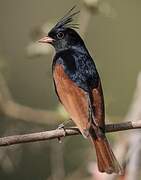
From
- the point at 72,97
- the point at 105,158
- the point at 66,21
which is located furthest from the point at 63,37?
the point at 105,158

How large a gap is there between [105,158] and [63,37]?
2.71 ft

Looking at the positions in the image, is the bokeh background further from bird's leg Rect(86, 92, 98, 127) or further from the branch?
the branch

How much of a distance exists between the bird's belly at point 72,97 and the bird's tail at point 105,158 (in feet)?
0.34

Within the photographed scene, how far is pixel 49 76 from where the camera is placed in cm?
605

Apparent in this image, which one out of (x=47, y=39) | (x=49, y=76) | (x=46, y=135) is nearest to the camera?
(x=46, y=135)

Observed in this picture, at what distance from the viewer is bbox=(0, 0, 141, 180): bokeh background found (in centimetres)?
613

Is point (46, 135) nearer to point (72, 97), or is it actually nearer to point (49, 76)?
point (72, 97)

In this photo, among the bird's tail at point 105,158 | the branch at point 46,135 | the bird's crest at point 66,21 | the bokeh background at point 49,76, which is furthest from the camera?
the bokeh background at point 49,76

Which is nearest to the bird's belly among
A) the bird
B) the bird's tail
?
the bird

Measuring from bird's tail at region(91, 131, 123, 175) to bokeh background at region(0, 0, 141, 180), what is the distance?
0.29m

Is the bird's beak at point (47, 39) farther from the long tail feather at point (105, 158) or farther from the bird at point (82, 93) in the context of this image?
the long tail feather at point (105, 158)

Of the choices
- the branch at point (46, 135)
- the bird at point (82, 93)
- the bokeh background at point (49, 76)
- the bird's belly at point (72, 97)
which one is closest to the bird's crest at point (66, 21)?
the bird at point (82, 93)

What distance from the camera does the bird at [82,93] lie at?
506 cm

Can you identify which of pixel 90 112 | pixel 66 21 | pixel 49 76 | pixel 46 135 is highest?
pixel 66 21
